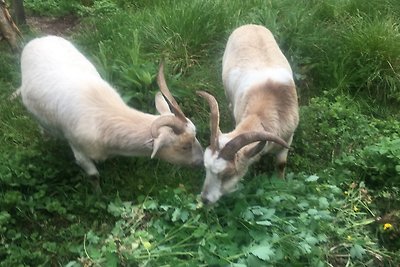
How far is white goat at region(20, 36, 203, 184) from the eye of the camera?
4270mm

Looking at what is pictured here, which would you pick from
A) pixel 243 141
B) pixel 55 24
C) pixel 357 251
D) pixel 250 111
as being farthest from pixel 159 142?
pixel 55 24

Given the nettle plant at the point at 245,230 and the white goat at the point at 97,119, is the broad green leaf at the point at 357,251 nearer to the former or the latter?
the nettle plant at the point at 245,230

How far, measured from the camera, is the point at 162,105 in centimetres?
450

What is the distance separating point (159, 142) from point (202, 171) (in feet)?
2.83

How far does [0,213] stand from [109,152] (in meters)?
0.92

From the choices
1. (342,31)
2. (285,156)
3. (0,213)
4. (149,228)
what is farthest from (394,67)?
(0,213)

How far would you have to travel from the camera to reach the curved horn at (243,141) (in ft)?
12.7

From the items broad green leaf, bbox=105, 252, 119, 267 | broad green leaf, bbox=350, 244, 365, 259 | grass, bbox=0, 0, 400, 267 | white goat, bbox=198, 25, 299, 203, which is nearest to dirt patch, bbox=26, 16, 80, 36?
grass, bbox=0, 0, 400, 267

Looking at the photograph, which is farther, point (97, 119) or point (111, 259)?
point (97, 119)

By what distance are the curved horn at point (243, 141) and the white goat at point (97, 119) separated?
1.33 feet

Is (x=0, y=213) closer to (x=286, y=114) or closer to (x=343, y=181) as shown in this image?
(x=286, y=114)

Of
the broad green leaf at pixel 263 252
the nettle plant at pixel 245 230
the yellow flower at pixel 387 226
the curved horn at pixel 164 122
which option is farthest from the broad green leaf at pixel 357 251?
the curved horn at pixel 164 122

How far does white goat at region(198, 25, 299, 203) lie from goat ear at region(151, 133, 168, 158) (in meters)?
0.33

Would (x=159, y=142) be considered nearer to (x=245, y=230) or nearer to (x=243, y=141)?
(x=243, y=141)
